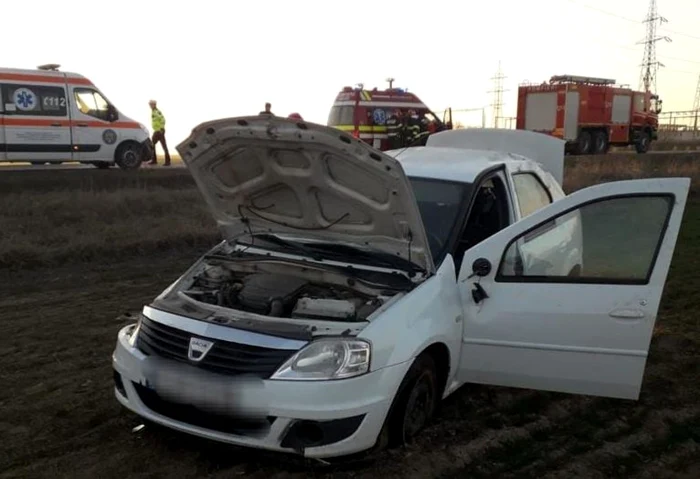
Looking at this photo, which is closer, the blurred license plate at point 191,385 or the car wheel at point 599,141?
the blurred license plate at point 191,385

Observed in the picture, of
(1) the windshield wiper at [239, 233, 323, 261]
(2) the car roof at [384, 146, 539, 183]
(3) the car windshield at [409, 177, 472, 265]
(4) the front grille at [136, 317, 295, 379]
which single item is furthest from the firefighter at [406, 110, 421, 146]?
(4) the front grille at [136, 317, 295, 379]

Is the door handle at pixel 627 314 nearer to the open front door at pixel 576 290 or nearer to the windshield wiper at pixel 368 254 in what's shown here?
the open front door at pixel 576 290

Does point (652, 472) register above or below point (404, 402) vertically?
below

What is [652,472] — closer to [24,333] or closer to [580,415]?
[580,415]

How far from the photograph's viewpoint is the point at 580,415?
4.66 m

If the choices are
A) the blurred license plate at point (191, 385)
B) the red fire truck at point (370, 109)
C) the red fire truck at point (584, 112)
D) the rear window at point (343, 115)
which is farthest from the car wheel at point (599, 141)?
the blurred license plate at point (191, 385)

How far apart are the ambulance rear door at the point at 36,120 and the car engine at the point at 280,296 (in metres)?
12.8

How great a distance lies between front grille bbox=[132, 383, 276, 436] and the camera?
350 cm

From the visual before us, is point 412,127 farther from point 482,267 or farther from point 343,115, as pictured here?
point 482,267

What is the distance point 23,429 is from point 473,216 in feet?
10.3

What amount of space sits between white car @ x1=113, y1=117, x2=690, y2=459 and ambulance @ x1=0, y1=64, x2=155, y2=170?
1258cm

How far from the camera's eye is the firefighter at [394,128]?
23609mm

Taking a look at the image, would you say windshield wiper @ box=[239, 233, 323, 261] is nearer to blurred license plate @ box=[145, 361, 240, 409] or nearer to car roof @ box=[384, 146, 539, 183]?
car roof @ box=[384, 146, 539, 183]

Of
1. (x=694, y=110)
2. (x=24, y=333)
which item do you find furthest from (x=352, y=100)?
(x=694, y=110)
